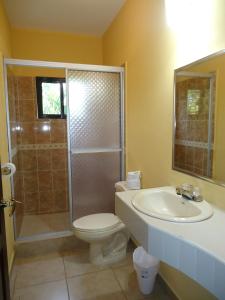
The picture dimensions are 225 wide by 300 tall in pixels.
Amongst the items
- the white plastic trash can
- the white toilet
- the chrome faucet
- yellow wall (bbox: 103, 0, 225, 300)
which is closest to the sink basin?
the chrome faucet

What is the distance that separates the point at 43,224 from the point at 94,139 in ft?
4.46

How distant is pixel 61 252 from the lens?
2.48m

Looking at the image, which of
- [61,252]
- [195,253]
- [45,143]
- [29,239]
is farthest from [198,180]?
[45,143]

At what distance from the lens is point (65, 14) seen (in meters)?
2.74

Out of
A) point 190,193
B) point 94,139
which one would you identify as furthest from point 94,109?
point 190,193

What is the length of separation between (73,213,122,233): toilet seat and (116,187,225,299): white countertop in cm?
93

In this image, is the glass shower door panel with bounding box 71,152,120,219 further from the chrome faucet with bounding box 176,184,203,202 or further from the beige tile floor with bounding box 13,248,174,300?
the chrome faucet with bounding box 176,184,203,202

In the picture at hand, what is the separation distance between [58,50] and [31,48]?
38cm

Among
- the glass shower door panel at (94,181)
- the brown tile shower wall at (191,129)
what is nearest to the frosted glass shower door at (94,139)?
the glass shower door panel at (94,181)

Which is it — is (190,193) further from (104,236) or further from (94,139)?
(94,139)

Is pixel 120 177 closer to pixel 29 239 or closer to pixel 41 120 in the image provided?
pixel 29 239

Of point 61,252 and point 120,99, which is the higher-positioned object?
point 120,99

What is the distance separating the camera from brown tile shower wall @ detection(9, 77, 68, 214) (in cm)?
316

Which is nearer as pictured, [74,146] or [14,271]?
[14,271]
